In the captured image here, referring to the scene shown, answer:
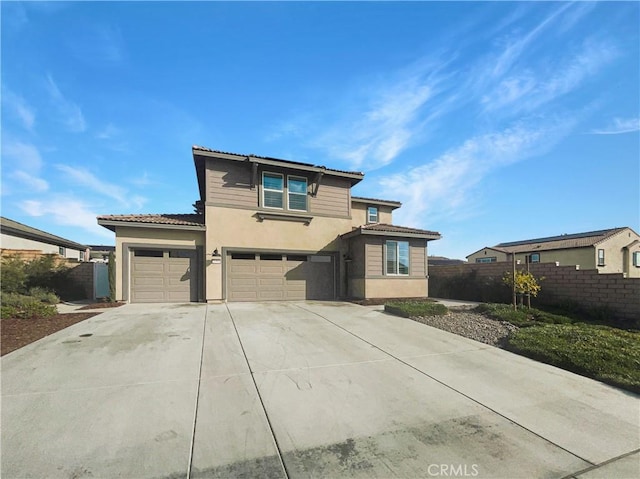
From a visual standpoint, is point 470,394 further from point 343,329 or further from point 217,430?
point 343,329

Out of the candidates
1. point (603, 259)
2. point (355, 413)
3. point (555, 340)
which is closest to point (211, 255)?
point (355, 413)

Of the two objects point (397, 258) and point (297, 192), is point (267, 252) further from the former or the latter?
point (397, 258)

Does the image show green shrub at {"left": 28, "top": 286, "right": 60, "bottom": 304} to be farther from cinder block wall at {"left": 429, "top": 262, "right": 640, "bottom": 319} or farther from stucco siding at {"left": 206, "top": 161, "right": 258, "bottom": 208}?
cinder block wall at {"left": 429, "top": 262, "right": 640, "bottom": 319}

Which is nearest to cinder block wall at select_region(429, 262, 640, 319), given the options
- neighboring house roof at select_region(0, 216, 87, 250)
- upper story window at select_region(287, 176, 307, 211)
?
upper story window at select_region(287, 176, 307, 211)

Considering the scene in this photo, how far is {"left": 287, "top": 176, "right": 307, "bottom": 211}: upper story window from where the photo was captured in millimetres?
13406

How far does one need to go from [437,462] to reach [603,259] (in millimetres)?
30898

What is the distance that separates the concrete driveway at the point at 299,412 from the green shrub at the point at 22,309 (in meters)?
2.89

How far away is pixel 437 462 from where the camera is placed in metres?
2.67

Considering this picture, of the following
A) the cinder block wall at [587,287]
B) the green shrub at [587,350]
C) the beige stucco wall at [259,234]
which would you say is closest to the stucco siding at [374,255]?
the beige stucco wall at [259,234]

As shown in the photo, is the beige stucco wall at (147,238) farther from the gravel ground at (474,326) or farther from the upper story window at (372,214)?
the upper story window at (372,214)

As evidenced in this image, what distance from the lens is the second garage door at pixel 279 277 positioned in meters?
12.4

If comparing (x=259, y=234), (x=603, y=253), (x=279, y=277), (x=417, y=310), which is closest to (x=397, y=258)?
(x=417, y=310)

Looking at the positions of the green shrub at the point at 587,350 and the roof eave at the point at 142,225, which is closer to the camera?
the green shrub at the point at 587,350

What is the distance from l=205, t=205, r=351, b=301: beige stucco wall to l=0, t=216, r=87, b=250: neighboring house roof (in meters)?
12.4
